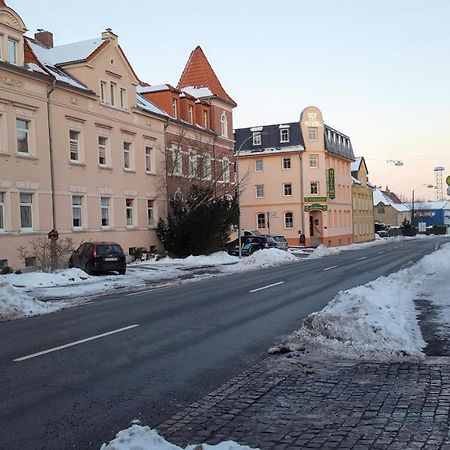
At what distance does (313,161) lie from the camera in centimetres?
6312

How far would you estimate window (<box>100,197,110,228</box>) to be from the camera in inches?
1310

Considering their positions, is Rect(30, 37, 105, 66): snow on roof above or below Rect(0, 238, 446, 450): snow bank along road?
above

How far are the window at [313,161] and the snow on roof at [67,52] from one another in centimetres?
3333

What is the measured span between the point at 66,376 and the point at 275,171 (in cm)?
5765

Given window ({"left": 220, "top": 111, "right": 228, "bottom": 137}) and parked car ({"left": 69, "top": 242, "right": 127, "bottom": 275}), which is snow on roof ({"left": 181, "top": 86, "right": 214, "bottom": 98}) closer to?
window ({"left": 220, "top": 111, "right": 228, "bottom": 137})

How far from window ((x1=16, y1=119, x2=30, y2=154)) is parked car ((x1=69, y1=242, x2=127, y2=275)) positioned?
5.44 meters

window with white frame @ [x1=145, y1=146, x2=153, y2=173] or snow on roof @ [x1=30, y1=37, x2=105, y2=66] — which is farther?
window with white frame @ [x1=145, y1=146, x2=153, y2=173]

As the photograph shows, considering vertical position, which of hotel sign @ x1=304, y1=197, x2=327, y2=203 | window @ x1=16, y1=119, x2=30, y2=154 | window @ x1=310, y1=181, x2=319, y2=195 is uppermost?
window @ x1=16, y1=119, x2=30, y2=154

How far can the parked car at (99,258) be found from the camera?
2580cm

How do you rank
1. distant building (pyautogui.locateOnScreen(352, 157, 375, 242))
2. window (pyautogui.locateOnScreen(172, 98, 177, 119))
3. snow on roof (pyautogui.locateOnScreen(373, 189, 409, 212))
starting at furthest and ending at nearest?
1. snow on roof (pyautogui.locateOnScreen(373, 189, 409, 212))
2. distant building (pyautogui.locateOnScreen(352, 157, 375, 242))
3. window (pyautogui.locateOnScreen(172, 98, 177, 119))

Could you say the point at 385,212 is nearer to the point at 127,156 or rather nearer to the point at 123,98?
the point at 127,156

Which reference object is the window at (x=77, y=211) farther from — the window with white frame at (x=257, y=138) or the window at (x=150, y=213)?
the window with white frame at (x=257, y=138)

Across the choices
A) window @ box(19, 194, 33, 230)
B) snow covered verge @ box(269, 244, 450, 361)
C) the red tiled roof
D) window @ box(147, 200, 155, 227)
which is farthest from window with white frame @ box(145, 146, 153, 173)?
snow covered verge @ box(269, 244, 450, 361)

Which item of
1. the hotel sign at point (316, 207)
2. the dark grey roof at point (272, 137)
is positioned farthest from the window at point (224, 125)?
the hotel sign at point (316, 207)
